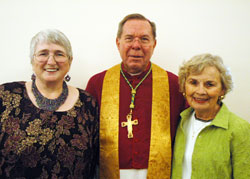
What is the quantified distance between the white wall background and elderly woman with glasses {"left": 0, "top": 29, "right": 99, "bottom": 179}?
0.73 metres

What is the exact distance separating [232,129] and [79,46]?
1556 mm

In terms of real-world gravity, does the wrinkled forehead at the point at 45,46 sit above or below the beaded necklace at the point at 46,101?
above

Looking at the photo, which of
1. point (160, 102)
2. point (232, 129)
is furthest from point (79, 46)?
point (232, 129)

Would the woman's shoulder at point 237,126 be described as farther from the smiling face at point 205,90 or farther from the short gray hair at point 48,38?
the short gray hair at point 48,38

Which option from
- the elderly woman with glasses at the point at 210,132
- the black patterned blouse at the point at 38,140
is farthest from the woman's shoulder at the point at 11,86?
the elderly woman with glasses at the point at 210,132

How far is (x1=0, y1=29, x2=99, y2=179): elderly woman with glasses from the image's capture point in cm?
141

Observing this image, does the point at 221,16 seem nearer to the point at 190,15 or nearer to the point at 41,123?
the point at 190,15

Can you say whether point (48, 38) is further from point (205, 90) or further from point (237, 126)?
point (237, 126)

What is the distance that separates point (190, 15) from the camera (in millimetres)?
2355

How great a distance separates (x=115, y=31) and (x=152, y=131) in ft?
3.57

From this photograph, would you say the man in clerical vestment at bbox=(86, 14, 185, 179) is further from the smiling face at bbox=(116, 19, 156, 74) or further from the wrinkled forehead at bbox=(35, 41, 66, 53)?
the wrinkled forehead at bbox=(35, 41, 66, 53)

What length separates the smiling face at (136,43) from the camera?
179 centimetres

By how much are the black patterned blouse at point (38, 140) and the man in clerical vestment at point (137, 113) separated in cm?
28

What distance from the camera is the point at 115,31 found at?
2324 mm
